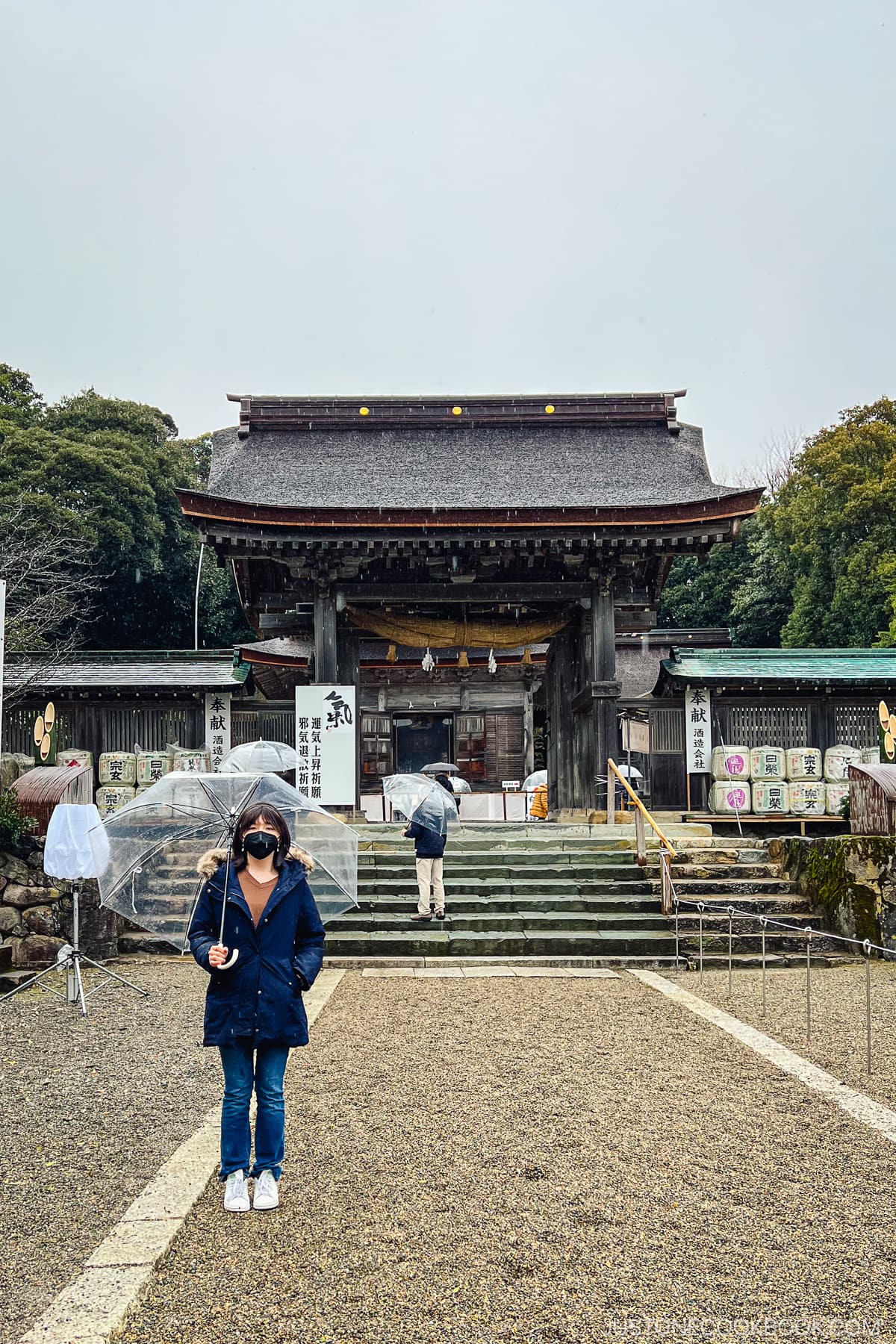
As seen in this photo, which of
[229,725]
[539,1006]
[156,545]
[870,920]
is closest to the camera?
[539,1006]

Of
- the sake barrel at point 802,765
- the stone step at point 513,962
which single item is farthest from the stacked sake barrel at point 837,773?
the stone step at point 513,962

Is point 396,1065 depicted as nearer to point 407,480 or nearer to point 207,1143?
point 207,1143

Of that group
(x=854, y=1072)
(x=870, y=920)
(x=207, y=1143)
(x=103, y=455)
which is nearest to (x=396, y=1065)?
(x=207, y=1143)

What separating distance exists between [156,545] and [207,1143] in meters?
28.9

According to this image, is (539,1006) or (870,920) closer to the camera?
(539,1006)

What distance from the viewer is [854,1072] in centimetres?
617

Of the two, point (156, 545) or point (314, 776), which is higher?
point (156, 545)

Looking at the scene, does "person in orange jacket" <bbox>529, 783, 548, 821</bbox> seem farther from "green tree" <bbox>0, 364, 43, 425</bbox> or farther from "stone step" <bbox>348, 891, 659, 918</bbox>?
"green tree" <bbox>0, 364, 43, 425</bbox>

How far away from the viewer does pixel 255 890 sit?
4.12 metres

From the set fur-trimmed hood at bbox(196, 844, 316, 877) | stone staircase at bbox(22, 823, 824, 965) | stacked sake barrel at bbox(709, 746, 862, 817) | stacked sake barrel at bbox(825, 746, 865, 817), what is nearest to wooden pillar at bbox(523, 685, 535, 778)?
stacked sake barrel at bbox(709, 746, 862, 817)

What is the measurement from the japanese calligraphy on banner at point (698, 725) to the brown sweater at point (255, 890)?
1396cm

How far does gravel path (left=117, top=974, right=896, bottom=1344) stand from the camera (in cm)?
320

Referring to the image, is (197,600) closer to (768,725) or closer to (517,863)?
(768,725)

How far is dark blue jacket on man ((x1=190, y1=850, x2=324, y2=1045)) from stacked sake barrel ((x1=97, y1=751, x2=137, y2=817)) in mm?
13180
